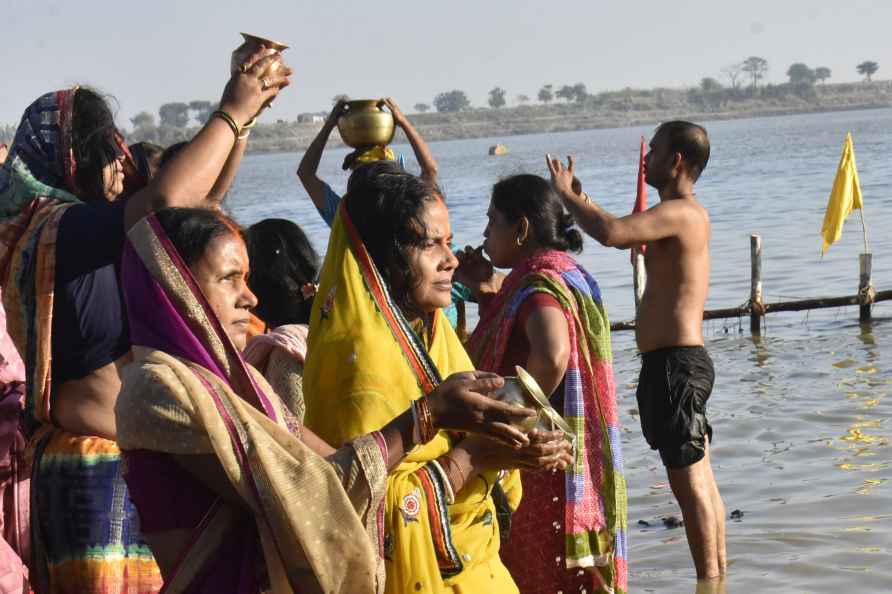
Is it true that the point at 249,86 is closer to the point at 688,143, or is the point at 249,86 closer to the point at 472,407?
the point at 472,407

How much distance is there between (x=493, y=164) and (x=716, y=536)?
62.3 m

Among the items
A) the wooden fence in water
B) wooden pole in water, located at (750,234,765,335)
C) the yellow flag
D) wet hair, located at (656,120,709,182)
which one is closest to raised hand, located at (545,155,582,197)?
wet hair, located at (656,120,709,182)

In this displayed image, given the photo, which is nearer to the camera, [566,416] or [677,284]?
[566,416]

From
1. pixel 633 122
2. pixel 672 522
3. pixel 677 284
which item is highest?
pixel 677 284

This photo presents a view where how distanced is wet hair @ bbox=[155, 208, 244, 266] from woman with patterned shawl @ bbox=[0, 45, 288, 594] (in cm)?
51

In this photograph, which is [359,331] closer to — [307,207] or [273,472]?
[273,472]

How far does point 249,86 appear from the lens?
3156 millimetres

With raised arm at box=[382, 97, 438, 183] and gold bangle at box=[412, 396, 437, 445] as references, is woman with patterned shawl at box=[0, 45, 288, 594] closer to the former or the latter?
gold bangle at box=[412, 396, 437, 445]

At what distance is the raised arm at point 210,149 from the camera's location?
9.84 ft

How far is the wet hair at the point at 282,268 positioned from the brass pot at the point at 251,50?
3.12ft

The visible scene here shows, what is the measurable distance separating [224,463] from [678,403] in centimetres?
343

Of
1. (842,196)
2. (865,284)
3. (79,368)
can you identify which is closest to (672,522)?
(79,368)

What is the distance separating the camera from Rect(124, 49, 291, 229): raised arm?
2998mm

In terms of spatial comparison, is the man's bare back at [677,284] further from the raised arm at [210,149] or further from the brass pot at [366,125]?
→ the raised arm at [210,149]
